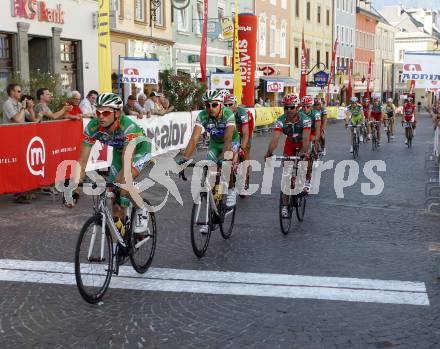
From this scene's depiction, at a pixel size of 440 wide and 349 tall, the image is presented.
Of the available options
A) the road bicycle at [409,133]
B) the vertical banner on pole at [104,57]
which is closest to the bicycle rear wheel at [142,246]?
the vertical banner on pole at [104,57]

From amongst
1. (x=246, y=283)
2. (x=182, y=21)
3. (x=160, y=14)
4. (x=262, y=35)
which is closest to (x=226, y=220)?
(x=246, y=283)

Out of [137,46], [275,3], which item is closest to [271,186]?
[137,46]

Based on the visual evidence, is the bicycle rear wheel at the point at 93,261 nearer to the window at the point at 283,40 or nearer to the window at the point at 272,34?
the window at the point at 272,34

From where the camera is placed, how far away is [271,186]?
1354 centimetres

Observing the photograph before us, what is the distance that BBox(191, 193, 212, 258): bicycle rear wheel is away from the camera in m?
7.36

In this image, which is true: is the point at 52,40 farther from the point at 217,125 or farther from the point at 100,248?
the point at 100,248

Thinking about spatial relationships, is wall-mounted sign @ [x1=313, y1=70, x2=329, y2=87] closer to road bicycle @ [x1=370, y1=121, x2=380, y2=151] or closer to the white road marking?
road bicycle @ [x1=370, y1=121, x2=380, y2=151]

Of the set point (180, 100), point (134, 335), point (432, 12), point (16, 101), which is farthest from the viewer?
point (432, 12)

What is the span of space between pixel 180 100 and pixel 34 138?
11937 mm

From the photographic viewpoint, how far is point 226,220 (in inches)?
336

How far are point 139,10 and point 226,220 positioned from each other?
883 inches

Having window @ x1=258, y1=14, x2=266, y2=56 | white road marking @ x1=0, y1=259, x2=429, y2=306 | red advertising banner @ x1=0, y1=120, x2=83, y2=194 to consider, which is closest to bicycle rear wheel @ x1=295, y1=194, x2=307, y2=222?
white road marking @ x1=0, y1=259, x2=429, y2=306

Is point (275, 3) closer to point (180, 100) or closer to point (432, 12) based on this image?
point (180, 100)

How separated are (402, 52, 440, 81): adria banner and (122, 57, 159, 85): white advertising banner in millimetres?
8935
